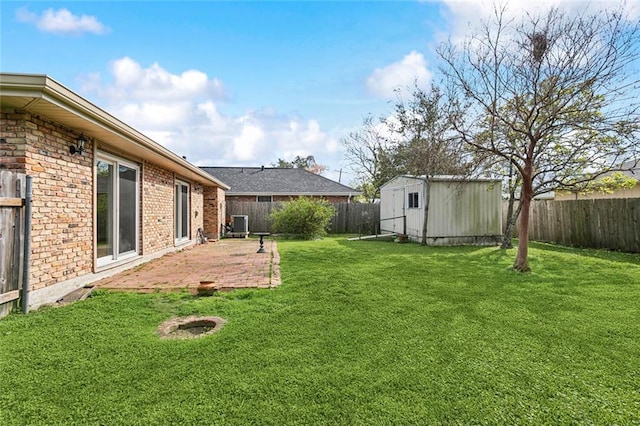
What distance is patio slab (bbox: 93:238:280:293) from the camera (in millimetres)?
5133

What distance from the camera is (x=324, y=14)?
28.4 feet

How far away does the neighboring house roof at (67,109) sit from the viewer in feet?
11.2

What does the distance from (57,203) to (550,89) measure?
8213 millimetres

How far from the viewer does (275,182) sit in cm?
2064

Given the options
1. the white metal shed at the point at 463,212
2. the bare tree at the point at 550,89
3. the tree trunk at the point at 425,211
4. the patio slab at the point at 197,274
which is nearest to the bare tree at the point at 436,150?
the tree trunk at the point at 425,211

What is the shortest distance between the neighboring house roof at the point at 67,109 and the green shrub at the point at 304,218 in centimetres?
732

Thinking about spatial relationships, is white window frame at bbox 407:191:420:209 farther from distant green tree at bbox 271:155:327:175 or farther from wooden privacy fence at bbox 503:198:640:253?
distant green tree at bbox 271:155:327:175

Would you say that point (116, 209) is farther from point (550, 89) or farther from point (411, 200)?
point (411, 200)

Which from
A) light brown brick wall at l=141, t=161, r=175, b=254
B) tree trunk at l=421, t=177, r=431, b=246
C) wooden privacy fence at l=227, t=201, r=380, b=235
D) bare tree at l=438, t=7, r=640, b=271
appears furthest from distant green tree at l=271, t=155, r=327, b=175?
bare tree at l=438, t=7, r=640, b=271

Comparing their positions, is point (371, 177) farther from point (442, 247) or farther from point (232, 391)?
point (232, 391)

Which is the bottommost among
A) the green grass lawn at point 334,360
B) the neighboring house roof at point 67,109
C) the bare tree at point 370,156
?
the green grass lawn at point 334,360

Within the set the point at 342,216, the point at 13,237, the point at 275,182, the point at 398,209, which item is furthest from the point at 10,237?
the point at 275,182

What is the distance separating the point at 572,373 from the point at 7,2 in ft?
24.5

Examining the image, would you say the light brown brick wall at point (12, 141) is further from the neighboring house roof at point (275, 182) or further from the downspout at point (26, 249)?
the neighboring house roof at point (275, 182)
